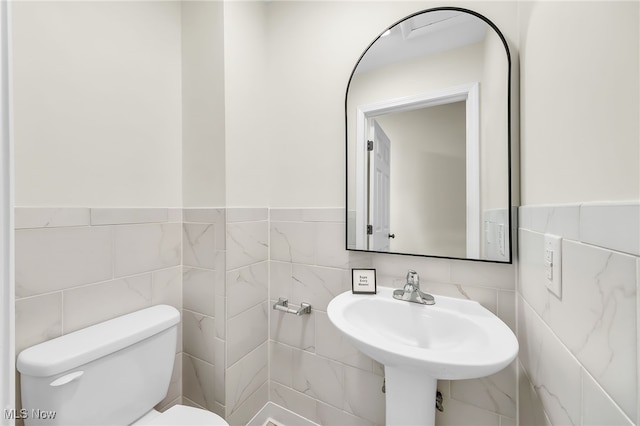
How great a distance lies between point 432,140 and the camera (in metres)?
1.06

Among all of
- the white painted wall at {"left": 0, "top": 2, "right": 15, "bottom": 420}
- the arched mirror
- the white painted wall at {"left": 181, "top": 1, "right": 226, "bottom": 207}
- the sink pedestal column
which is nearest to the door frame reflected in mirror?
the arched mirror

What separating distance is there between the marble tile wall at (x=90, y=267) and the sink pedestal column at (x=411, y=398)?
40.6 inches

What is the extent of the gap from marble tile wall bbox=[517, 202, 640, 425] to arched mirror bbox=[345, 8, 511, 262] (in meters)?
0.25

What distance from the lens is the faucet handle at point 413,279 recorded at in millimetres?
1037

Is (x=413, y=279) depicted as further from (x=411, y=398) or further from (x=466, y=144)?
(x=466, y=144)

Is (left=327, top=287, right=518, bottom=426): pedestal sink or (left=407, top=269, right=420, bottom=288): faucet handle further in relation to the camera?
(left=407, top=269, right=420, bottom=288): faucet handle

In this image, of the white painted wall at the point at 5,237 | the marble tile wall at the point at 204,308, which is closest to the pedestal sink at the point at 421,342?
the marble tile wall at the point at 204,308

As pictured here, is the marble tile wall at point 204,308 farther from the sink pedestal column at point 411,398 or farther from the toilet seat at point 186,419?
the sink pedestal column at point 411,398

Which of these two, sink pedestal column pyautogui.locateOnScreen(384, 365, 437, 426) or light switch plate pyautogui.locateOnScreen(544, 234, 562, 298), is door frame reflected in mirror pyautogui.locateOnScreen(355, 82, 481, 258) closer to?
light switch plate pyautogui.locateOnScreen(544, 234, 562, 298)

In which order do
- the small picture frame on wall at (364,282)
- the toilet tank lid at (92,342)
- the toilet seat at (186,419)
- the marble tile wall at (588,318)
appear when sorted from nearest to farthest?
the marble tile wall at (588,318), the toilet tank lid at (92,342), the toilet seat at (186,419), the small picture frame on wall at (364,282)

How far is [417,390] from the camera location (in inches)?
34.3

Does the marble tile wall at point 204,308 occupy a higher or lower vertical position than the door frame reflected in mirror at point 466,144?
lower

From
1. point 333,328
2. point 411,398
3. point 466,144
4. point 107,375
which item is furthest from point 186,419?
point 466,144

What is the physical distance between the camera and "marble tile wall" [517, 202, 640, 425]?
15.0 inches
